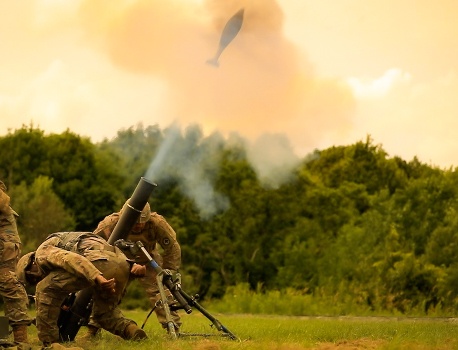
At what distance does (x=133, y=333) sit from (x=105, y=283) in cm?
127

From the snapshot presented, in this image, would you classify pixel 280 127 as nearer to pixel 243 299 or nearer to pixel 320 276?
pixel 243 299

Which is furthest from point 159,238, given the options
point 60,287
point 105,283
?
point 105,283

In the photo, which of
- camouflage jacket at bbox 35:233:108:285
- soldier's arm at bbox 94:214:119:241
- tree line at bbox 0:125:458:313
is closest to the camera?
camouflage jacket at bbox 35:233:108:285

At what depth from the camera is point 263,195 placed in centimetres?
5525

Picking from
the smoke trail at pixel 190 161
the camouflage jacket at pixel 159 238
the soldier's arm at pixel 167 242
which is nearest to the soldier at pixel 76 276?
the camouflage jacket at pixel 159 238

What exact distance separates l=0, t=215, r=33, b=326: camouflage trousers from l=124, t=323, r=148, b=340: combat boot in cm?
125

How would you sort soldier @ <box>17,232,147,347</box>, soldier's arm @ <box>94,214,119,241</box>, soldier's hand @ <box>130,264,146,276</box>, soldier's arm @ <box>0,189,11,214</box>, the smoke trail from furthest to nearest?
the smoke trail, soldier's arm @ <box>94,214,119,241</box>, soldier's arm @ <box>0,189,11,214</box>, soldier's hand @ <box>130,264,146,276</box>, soldier @ <box>17,232,147,347</box>

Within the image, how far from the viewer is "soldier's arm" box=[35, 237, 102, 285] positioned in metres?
12.4

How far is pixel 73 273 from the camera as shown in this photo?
41.1 ft

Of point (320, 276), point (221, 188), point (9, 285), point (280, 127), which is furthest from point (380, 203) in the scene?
point (9, 285)

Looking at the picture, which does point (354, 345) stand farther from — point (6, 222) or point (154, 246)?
point (154, 246)

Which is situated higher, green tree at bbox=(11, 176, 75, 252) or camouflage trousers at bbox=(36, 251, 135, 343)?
green tree at bbox=(11, 176, 75, 252)

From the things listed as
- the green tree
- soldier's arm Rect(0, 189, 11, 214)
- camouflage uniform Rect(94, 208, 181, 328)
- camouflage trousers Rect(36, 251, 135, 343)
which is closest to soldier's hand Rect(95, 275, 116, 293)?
camouflage trousers Rect(36, 251, 135, 343)

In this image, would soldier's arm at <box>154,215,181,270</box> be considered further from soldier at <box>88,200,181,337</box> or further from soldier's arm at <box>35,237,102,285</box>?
soldier's arm at <box>35,237,102,285</box>
